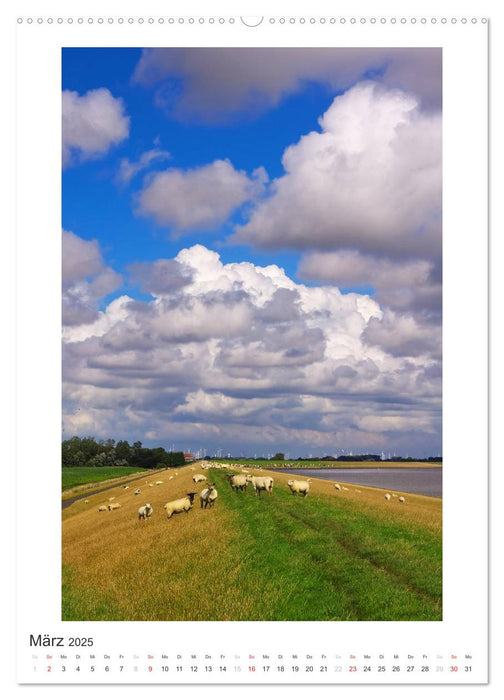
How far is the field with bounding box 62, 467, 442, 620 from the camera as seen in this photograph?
10914mm

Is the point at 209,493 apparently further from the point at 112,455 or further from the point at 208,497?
the point at 112,455

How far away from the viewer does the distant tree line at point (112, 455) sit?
101194mm

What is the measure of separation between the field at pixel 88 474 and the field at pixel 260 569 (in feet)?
206

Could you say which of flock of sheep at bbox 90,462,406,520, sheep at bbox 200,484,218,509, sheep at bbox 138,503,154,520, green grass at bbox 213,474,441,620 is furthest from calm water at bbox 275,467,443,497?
green grass at bbox 213,474,441,620

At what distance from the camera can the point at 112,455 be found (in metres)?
114

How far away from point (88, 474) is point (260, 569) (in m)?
88.3

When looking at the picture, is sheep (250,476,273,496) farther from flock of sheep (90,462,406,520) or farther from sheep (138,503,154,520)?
sheep (138,503,154,520)

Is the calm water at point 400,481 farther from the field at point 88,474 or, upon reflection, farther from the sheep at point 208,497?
the field at point 88,474

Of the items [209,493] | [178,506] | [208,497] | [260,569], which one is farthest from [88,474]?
[260,569]
